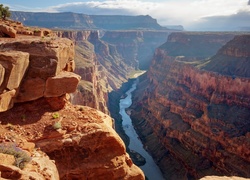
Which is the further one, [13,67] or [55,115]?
[55,115]

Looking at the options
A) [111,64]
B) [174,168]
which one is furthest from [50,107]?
[111,64]


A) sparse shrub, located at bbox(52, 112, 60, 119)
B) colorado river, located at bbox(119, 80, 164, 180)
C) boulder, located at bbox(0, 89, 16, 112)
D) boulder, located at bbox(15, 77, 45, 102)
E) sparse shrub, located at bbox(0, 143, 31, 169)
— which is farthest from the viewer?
colorado river, located at bbox(119, 80, 164, 180)

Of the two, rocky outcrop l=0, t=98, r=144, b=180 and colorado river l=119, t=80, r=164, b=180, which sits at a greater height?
rocky outcrop l=0, t=98, r=144, b=180

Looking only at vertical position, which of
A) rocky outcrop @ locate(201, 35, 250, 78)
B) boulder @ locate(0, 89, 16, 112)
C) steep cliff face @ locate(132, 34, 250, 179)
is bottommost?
steep cliff face @ locate(132, 34, 250, 179)

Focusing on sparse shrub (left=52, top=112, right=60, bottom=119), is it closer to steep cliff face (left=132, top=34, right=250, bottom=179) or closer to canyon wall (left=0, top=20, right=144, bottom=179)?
canyon wall (left=0, top=20, right=144, bottom=179)

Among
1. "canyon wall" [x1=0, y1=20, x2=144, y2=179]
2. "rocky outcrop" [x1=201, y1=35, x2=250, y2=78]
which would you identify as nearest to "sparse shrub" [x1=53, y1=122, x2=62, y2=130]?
"canyon wall" [x1=0, y1=20, x2=144, y2=179]

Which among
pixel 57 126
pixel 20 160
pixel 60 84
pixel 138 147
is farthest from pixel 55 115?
pixel 138 147

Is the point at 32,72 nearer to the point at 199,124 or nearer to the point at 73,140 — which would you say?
the point at 73,140
